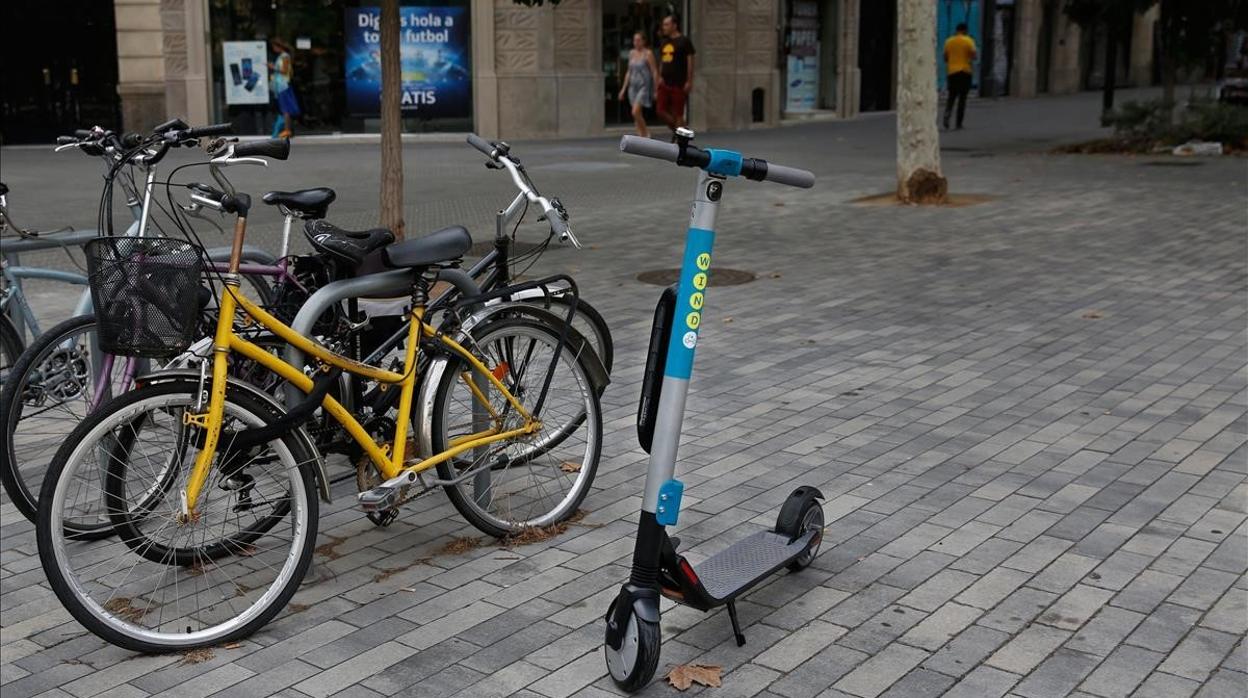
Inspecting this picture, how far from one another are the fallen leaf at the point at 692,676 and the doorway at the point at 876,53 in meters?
26.7

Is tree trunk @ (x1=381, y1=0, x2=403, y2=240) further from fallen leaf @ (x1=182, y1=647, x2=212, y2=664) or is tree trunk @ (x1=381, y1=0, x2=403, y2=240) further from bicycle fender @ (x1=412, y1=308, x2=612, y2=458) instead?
fallen leaf @ (x1=182, y1=647, x2=212, y2=664)

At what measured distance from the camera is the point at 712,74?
2481cm

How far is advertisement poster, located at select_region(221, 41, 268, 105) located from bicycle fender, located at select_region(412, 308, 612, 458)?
1888 centimetres

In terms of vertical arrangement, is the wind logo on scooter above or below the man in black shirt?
below

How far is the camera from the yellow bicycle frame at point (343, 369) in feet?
12.5

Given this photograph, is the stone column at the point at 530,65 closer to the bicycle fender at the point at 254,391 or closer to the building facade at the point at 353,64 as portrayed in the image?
the building facade at the point at 353,64

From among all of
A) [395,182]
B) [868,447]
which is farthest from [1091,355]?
[395,182]

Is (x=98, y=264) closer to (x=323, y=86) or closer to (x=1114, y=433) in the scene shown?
(x=1114, y=433)

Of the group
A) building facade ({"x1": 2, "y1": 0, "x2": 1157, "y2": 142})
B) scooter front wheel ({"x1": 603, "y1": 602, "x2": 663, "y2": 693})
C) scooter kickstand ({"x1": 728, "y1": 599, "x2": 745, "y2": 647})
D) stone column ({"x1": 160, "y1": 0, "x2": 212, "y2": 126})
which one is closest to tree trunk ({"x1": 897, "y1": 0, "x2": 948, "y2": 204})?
building facade ({"x1": 2, "y1": 0, "x2": 1157, "y2": 142})

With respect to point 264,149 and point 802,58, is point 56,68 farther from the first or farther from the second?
point 264,149

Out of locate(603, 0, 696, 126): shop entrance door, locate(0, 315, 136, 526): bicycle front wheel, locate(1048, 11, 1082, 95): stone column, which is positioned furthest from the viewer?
locate(1048, 11, 1082, 95): stone column

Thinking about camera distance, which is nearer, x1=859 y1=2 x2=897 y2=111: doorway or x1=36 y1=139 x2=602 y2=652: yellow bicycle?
x1=36 y1=139 x2=602 y2=652: yellow bicycle

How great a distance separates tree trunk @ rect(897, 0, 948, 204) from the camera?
44.5 feet

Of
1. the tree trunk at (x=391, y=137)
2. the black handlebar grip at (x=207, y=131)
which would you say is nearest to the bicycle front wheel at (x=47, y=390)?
the black handlebar grip at (x=207, y=131)
